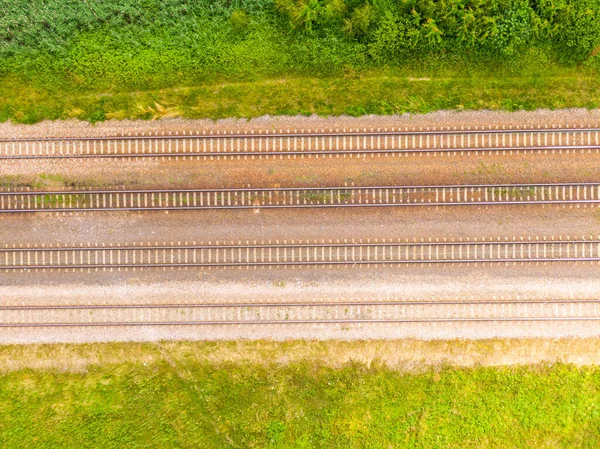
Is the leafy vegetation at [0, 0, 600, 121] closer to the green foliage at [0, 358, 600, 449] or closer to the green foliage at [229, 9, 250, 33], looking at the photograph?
the green foliage at [229, 9, 250, 33]

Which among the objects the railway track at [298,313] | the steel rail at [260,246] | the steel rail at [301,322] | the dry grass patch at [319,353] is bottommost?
the dry grass patch at [319,353]

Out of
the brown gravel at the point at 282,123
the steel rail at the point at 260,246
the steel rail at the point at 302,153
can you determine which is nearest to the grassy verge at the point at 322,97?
the brown gravel at the point at 282,123

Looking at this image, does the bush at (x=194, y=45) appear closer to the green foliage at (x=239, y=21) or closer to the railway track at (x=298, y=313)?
the green foliage at (x=239, y=21)

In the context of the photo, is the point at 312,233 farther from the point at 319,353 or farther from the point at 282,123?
the point at 319,353

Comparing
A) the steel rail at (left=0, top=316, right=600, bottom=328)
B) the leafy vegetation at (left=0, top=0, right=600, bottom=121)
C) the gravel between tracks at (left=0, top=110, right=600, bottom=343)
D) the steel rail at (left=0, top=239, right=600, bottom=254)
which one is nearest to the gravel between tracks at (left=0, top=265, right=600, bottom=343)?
the gravel between tracks at (left=0, top=110, right=600, bottom=343)

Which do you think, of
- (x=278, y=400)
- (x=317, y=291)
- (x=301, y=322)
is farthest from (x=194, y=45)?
(x=278, y=400)
